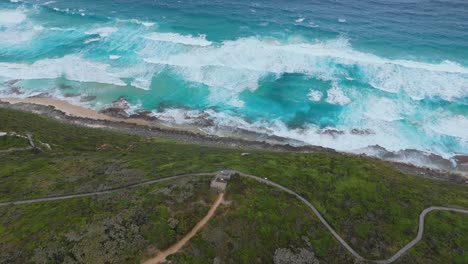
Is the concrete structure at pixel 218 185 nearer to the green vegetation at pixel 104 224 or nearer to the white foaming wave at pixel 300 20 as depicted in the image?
the green vegetation at pixel 104 224

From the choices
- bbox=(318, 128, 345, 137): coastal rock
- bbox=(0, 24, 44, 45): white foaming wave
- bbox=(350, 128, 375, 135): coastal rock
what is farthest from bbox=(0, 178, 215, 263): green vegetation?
bbox=(0, 24, 44, 45): white foaming wave

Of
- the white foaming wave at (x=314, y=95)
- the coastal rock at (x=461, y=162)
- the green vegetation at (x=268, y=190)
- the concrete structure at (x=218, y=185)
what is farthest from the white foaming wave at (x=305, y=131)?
the concrete structure at (x=218, y=185)

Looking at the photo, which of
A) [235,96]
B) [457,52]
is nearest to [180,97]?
[235,96]

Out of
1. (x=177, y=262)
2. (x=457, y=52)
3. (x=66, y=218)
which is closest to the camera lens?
(x=177, y=262)

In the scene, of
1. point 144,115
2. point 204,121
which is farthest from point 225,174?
point 144,115

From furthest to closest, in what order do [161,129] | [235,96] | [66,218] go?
[235,96]
[161,129]
[66,218]

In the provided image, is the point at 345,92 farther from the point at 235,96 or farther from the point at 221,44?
the point at 221,44

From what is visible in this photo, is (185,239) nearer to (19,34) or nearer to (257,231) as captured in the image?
(257,231)
